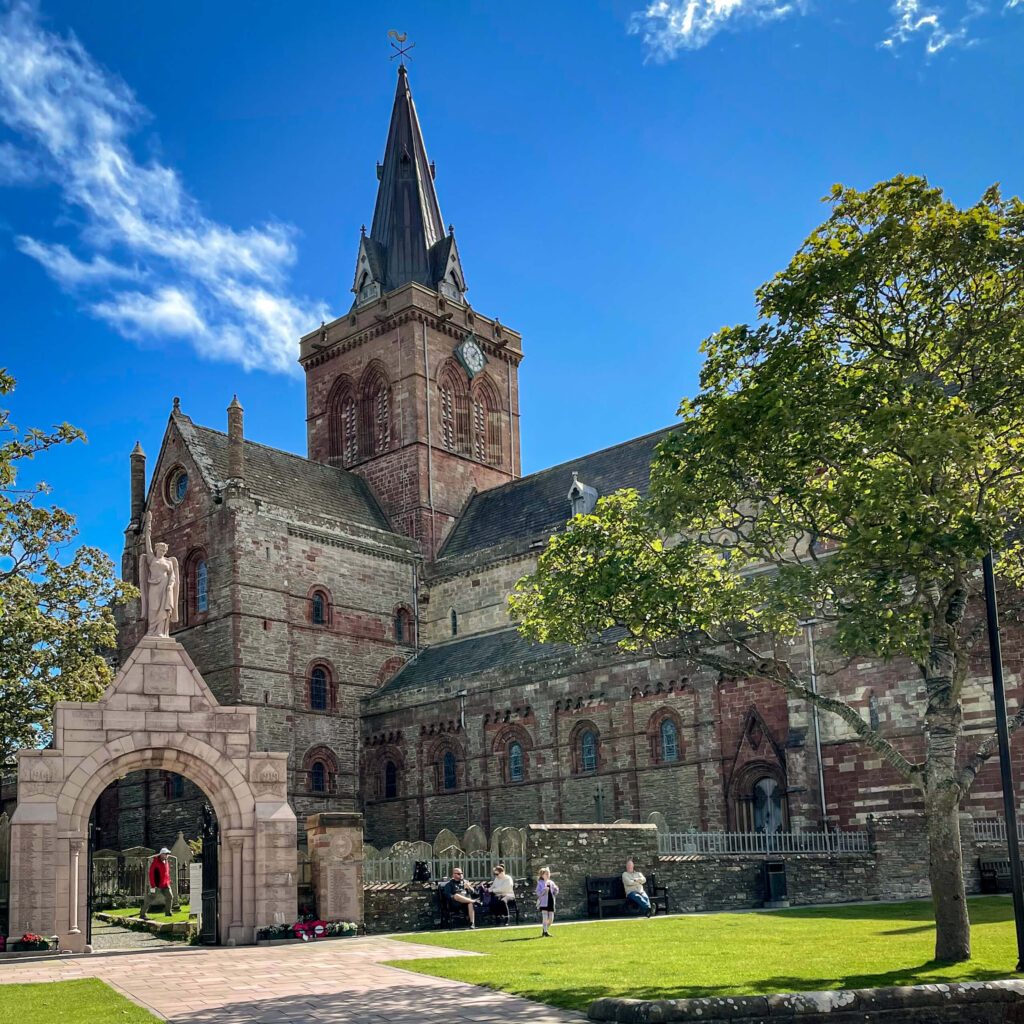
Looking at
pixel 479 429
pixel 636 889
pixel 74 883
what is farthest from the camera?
pixel 479 429

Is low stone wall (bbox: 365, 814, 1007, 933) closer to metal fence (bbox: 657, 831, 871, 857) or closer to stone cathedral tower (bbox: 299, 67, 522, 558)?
metal fence (bbox: 657, 831, 871, 857)

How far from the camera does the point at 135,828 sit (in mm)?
46906

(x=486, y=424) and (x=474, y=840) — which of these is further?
(x=486, y=424)

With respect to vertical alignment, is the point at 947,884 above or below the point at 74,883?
above

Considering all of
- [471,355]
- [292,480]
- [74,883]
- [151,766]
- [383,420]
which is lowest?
[74,883]

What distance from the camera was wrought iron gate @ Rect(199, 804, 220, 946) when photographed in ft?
76.5

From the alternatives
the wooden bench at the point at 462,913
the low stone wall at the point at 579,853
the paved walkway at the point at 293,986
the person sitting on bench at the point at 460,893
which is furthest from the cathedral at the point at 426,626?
the paved walkway at the point at 293,986

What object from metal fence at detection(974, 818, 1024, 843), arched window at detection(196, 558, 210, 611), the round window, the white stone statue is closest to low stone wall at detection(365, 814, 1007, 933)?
metal fence at detection(974, 818, 1024, 843)

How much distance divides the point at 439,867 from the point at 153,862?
7.80 meters

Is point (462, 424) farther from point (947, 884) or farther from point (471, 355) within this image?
point (947, 884)

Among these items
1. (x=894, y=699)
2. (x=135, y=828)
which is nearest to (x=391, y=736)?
(x=135, y=828)

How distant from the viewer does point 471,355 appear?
58.0 m

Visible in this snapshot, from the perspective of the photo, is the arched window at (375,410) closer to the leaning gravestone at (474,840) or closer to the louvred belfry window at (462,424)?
the louvred belfry window at (462,424)

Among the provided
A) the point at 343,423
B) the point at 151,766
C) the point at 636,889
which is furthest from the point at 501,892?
the point at 343,423
